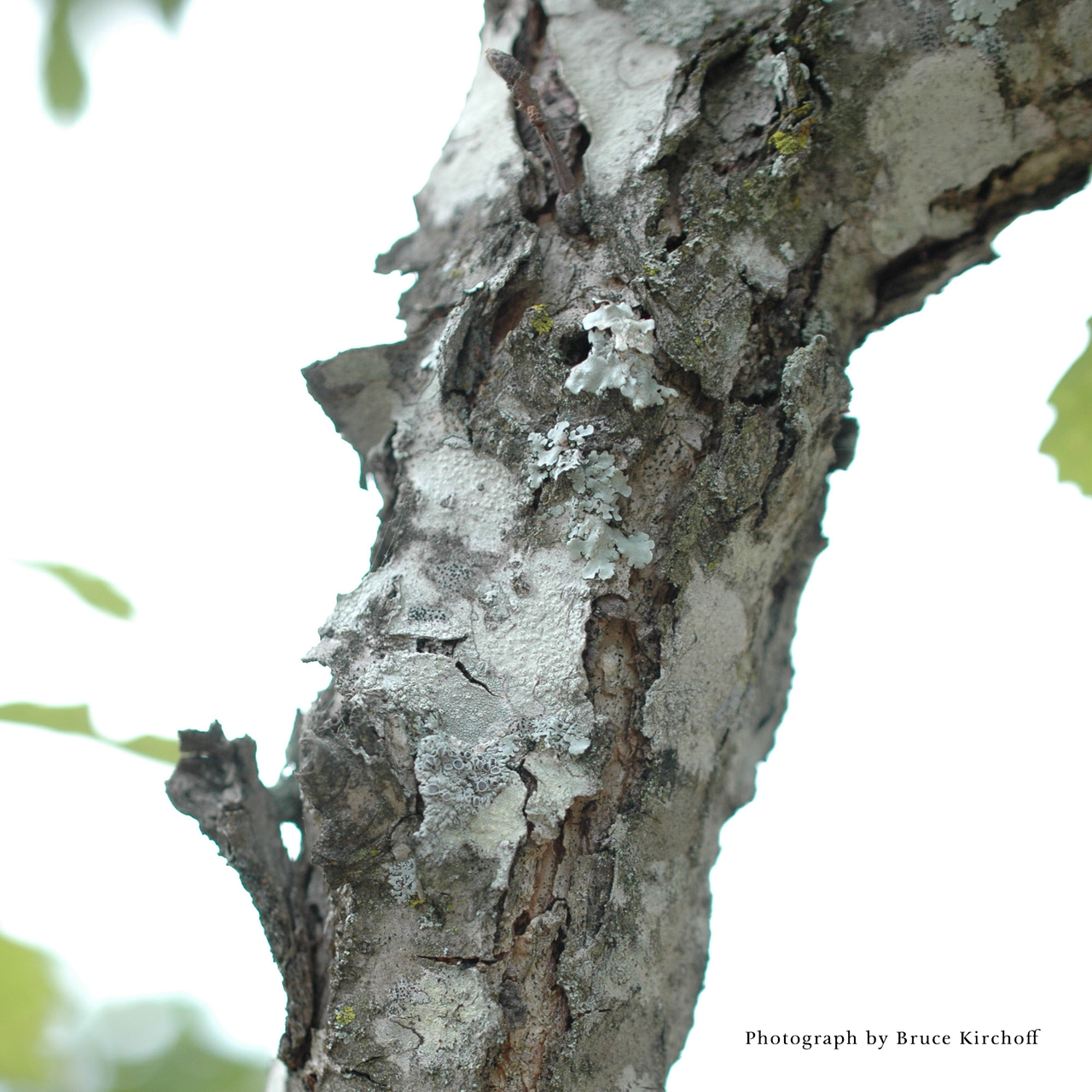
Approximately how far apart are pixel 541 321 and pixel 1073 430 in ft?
1.91

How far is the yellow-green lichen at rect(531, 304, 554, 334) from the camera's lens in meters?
0.78

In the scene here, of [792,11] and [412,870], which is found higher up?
[792,11]

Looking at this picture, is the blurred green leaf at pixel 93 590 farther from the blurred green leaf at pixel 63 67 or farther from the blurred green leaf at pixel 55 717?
the blurred green leaf at pixel 63 67

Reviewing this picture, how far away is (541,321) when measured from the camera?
2.58 feet

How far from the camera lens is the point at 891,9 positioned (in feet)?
2.80

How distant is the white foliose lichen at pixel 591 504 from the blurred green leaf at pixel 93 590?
44 centimetres

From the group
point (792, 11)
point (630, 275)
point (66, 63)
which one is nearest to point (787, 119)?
point (792, 11)

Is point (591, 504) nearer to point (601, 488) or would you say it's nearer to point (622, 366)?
point (601, 488)

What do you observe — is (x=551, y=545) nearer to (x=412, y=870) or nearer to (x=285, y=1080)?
(x=412, y=870)

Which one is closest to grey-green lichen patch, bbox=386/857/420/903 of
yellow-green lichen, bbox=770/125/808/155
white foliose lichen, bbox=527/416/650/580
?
white foliose lichen, bbox=527/416/650/580

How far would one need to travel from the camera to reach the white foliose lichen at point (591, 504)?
731 millimetres

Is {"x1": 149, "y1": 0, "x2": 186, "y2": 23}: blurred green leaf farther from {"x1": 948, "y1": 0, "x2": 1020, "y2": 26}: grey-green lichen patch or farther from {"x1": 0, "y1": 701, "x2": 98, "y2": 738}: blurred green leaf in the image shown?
{"x1": 948, "y1": 0, "x2": 1020, "y2": 26}: grey-green lichen patch

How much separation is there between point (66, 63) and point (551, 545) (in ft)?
1.66

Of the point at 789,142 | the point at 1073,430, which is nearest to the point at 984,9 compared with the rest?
the point at 789,142
